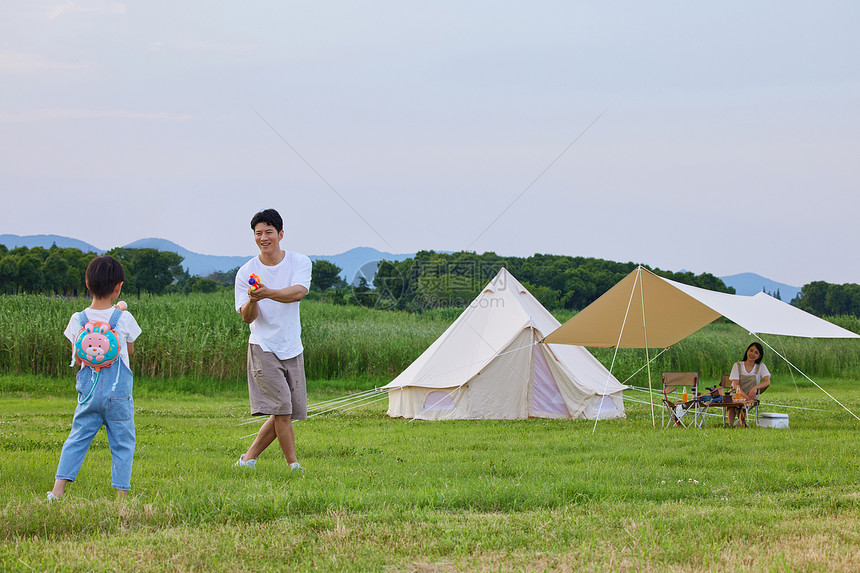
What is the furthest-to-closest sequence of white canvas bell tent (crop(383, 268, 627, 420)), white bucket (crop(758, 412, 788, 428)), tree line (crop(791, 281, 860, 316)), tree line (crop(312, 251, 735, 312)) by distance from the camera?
tree line (crop(791, 281, 860, 316))
tree line (crop(312, 251, 735, 312))
white canvas bell tent (crop(383, 268, 627, 420))
white bucket (crop(758, 412, 788, 428))

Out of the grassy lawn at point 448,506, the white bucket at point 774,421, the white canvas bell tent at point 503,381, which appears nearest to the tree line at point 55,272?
the white canvas bell tent at point 503,381

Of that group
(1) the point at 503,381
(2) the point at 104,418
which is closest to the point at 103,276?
(2) the point at 104,418

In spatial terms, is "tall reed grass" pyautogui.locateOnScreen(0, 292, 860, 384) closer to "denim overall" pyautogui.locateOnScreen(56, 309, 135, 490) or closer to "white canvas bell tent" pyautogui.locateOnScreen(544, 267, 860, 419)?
"white canvas bell tent" pyautogui.locateOnScreen(544, 267, 860, 419)

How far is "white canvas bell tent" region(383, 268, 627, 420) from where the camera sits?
10367 mm

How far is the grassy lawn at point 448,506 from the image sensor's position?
10.2 ft

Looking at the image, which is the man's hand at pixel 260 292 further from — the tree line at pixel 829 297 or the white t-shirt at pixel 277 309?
the tree line at pixel 829 297

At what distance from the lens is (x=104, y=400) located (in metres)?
4.17

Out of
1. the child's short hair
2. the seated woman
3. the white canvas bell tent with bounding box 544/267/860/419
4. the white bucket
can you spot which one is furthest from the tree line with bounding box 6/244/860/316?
the child's short hair

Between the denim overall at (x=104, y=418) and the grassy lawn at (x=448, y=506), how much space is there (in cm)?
18

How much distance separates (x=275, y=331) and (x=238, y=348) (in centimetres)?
1060

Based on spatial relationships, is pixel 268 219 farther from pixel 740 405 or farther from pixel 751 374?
pixel 751 374

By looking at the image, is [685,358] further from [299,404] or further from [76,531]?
[76,531]

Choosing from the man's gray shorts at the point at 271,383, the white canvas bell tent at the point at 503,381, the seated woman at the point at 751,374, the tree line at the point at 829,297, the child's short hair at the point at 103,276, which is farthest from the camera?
the tree line at the point at 829,297

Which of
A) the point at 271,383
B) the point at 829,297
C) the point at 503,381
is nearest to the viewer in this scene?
the point at 271,383
